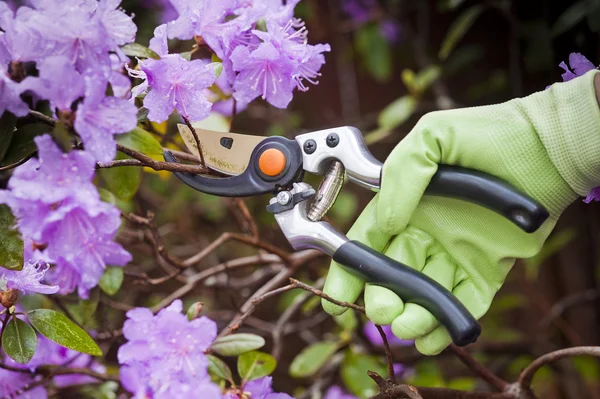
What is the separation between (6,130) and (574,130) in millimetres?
733

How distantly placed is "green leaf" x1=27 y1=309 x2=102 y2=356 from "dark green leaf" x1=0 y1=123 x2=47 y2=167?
0.28 m

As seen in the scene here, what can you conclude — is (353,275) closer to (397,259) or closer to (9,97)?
(397,259)

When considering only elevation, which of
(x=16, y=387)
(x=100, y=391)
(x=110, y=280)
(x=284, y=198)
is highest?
(x=284, y=198)

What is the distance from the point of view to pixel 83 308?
119 cm

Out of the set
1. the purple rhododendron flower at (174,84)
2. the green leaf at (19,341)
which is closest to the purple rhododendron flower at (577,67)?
the purple rhododendron flower at (174,84)

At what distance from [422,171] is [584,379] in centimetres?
171

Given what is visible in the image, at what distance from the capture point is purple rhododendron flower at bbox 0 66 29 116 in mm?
729

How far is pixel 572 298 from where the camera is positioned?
2.01 m

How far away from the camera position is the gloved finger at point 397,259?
790 mm

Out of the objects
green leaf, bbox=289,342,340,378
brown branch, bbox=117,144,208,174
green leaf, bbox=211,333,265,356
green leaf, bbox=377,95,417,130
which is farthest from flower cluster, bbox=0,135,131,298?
green leaf, bbox=377,95,417,130

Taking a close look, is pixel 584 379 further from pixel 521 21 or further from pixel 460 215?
pixel 460 215

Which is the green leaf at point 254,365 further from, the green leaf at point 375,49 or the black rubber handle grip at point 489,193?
the green leaf at point 375,49

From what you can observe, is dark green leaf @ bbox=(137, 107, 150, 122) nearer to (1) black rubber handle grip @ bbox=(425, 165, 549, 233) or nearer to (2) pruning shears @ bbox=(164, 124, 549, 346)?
(2) pruning shears @ bbox=(164, 124, 549, 346)


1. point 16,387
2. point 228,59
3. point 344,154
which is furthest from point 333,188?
point 16,387
